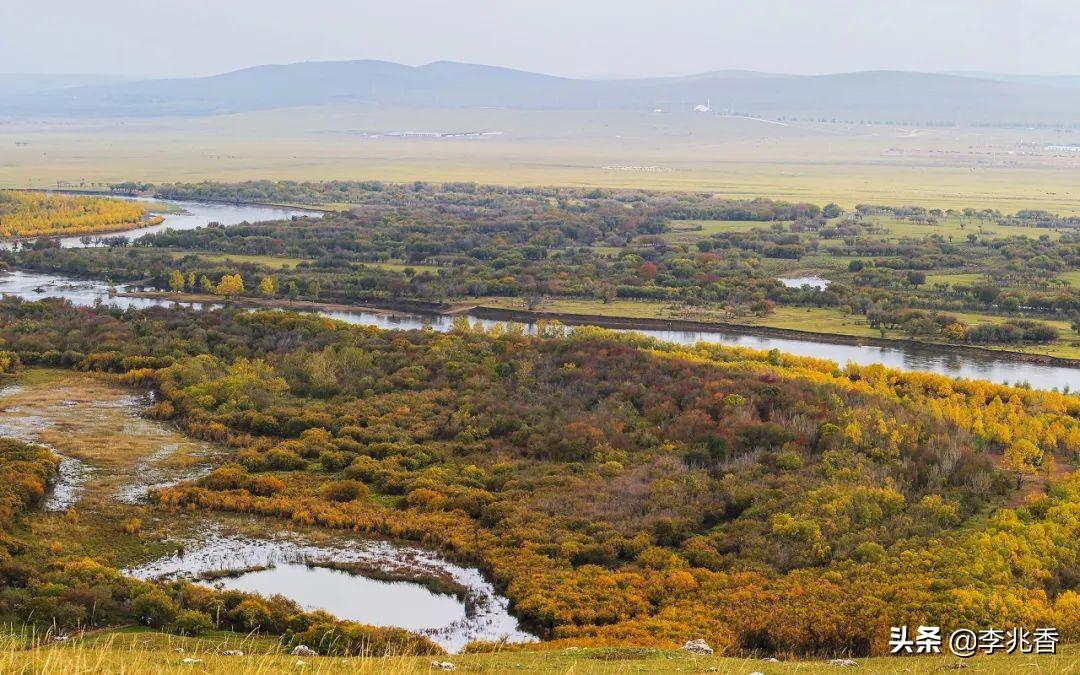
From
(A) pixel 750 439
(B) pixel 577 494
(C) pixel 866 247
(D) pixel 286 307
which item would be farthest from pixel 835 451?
(C) pixel 866 247

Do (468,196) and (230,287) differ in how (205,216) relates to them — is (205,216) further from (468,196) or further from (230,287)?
(230,287)

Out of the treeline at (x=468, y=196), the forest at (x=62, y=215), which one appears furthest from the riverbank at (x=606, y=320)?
the treeline at (x=468, y=196)

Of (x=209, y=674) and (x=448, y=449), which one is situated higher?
(x=209, y=674)

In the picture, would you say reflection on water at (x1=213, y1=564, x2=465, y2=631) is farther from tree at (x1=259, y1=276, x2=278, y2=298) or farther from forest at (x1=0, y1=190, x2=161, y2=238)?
forest at (x1=0, y1=190, x2=161, y2=238)

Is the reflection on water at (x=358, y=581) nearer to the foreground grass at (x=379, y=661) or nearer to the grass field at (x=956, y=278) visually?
the foreground grass at (x=379, y=661)

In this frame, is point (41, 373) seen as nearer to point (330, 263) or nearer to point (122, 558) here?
point (122, 558)

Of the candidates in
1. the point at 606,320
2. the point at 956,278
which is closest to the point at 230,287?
the point at 606,320
